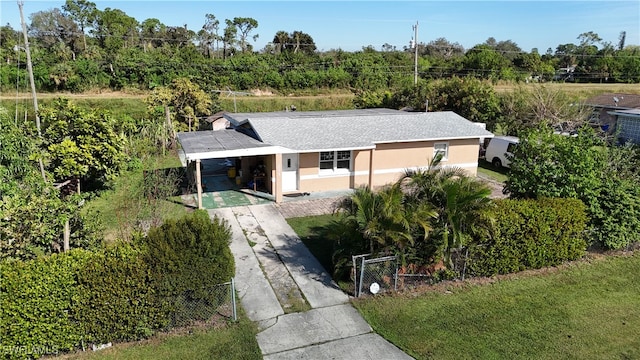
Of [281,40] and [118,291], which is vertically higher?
[281,40]

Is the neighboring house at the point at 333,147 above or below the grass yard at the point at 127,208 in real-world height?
above

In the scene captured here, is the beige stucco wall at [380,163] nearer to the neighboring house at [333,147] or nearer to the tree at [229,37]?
the neighboring house at [333,147]

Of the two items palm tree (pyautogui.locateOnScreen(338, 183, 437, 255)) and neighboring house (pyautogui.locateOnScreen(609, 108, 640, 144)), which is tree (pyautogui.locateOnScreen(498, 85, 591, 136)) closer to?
neighboring house (pyautogui.locateOnScreen(609, 108, 640, 144))

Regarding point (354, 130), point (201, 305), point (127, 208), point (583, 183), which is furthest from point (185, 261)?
point (354, 130)

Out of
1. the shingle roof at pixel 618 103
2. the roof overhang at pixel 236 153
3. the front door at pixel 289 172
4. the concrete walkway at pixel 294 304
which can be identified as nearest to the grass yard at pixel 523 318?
the concrete walkway at pixel 294 304

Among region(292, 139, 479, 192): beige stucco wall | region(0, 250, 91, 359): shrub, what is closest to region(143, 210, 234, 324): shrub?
region(0, 250, 91, 359): shrub

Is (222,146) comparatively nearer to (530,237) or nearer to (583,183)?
(530,237)

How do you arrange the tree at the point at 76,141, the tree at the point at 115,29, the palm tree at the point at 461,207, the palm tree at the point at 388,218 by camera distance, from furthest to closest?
the tree at the point at 115,29 → the tree at the point at 76,141 → the palm tree at the point at 461,207 → the palm tree at the point at 388,218
